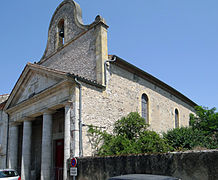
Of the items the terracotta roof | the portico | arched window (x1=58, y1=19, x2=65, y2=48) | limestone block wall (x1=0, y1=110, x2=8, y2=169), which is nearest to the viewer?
the portico

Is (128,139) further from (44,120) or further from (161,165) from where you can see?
(161,165)

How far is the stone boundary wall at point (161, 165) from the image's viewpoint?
614 cm

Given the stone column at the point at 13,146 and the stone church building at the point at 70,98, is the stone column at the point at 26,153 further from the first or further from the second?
the stone column at the point at 13,146

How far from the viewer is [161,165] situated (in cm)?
710

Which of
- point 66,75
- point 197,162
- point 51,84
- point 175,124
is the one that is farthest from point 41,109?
point 175,124

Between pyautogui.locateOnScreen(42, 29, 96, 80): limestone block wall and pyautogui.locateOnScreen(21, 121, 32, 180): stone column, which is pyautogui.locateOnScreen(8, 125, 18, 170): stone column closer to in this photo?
pyautogui.locateOnScreen(21, 121, 32, 180): stone column

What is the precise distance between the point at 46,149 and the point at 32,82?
4.99 meters

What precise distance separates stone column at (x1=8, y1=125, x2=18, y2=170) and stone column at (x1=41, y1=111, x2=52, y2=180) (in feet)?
16.8

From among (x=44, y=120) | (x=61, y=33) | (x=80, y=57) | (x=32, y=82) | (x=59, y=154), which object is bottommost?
(x=59, y=154)

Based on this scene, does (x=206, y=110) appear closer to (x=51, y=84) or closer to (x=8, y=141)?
(x=51, y=84)

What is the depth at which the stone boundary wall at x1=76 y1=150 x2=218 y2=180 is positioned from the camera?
6.14m

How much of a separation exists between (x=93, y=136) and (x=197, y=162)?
6268mm

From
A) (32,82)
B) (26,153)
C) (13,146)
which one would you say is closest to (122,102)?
(32,82)

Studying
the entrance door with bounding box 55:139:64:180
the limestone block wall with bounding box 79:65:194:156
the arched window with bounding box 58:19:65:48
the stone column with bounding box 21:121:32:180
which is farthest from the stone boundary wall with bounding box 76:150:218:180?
the arched window with bounding box 58:19:65:48
